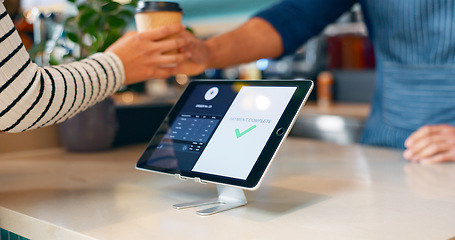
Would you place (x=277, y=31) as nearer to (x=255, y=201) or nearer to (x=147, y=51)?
(x=147, y=51)

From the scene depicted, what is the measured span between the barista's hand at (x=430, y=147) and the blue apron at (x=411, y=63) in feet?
0.92

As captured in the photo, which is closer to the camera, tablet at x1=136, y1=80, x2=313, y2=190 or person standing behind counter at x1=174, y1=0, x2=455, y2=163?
tablet at x1=136, y1=80, x2=313, y2=190

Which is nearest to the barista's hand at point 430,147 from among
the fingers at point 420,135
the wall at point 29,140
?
the fingers at point 420,135

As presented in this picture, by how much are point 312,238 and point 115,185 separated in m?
0.44

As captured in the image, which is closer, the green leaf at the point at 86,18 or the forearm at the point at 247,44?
the green leaf at the point at 86,18

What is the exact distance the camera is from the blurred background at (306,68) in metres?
1.85

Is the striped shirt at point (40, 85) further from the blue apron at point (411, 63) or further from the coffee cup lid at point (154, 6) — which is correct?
the blue apron at point (411, 63)

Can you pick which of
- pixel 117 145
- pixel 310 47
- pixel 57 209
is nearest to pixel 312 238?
pixel 57 209

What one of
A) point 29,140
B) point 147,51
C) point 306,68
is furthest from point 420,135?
point 306,68

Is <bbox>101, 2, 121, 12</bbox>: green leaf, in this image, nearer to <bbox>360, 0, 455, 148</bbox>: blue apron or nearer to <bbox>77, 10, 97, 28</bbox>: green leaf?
<bbox>77, 10, 97, 28</bbox>: green leaf

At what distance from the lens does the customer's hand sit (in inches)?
35.1

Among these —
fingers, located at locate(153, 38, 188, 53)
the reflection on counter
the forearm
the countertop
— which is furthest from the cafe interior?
the reflection on counter

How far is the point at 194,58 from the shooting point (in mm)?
1192

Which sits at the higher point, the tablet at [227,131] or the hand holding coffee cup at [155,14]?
the hand holding coffee cup at [155,14]
